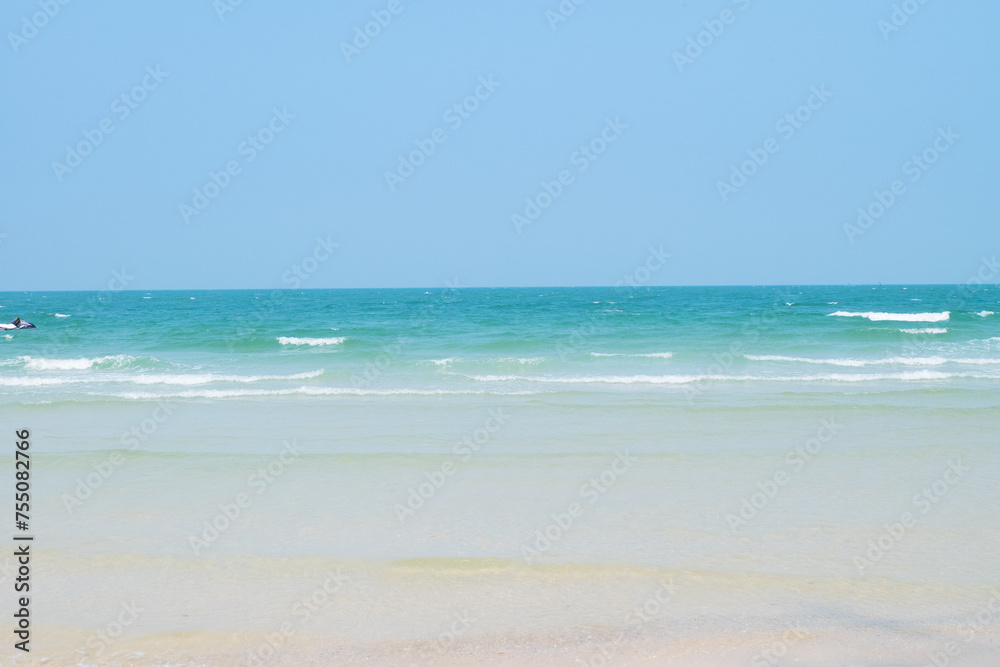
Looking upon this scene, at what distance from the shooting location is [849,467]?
9.16 m

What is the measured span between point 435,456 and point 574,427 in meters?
2.91

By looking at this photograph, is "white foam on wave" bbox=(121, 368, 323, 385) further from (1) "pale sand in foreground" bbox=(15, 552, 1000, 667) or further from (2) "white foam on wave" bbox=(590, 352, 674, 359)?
(1) "pale sand in foreground" bbox=(15, 552, 1000, 667)

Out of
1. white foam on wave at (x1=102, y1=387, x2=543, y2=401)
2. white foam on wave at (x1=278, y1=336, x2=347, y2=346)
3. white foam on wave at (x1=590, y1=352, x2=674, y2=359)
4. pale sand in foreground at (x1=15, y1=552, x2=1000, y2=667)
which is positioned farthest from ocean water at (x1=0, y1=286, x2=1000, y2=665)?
white foam on wave at (x1=278, y1=336, x2=347, y2=346)

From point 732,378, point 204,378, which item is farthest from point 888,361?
point 204,378

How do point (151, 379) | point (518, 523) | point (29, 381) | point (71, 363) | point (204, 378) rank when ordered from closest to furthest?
1. point (518, 523)
2. point (29, 381)
3. point (204, 378)
4. point (151, 379)
5. point (71, 363)

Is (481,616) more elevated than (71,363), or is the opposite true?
(481,616)

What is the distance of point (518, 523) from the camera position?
720 centimetres

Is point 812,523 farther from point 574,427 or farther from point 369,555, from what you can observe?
point 574,427

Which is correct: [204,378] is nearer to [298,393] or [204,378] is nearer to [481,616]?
[298,393]

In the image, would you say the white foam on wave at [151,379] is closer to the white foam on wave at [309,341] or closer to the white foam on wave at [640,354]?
the white foam on wave at [309,341]

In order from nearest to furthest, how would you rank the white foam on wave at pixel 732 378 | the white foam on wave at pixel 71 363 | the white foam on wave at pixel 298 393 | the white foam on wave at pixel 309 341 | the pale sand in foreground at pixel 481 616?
the pale sand in foreground at pixel 481 616 → the white foam on wave at pixel 298 393 → the white foam on wave at pixel 732 378 → the white foam on wave at pixel 71 363 → the white foam on wave at pixel 309 341

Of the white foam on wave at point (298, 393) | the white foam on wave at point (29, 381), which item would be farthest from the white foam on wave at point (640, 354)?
the white foam on wave at point (29, 381)

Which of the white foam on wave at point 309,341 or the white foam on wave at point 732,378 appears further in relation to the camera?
the white foam on wave at point 309,341

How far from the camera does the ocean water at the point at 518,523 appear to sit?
4.91 metres
